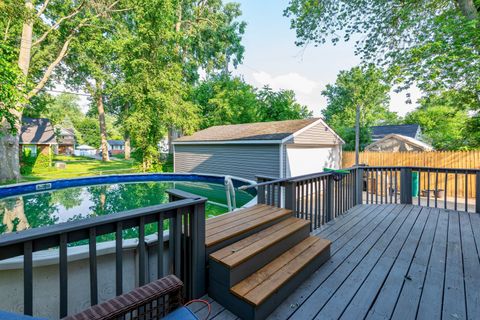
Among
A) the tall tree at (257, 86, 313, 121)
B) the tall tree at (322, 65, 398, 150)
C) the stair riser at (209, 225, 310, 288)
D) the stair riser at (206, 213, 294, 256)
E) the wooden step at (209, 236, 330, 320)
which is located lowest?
the wooden step at (209, 236, 330, 320)

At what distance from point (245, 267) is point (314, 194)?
9.00 ft

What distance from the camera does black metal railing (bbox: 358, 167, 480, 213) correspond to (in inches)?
195

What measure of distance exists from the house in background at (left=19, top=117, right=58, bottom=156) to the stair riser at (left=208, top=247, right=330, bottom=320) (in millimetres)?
21060

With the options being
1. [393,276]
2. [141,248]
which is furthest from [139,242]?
A: [393,276]

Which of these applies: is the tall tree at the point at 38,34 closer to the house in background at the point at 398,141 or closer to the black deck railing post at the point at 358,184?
the black deck railing post at the point at 358,184

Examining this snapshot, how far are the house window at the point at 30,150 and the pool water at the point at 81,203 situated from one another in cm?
1060

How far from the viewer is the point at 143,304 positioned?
1.26m

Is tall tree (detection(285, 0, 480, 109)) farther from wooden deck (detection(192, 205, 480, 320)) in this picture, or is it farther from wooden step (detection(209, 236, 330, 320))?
wooden step (detection(209, 236, 330, 320))

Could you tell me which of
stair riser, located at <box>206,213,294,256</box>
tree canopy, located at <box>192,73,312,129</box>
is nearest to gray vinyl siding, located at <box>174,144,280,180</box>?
tree canopy, located at <box>192,73,312,129</box>

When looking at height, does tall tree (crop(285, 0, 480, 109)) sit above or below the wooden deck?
above

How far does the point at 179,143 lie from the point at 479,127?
1466cm

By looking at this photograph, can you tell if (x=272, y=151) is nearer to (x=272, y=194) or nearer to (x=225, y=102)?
(x=272, y=194)

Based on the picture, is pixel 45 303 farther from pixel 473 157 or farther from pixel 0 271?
pixel 473 157

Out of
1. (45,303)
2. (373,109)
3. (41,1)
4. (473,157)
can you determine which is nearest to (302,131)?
(473,157)
